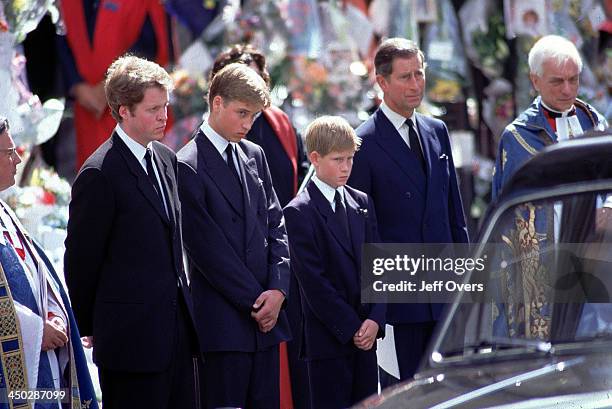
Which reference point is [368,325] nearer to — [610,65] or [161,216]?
[161,216]

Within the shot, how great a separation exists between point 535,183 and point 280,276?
6.30 feet

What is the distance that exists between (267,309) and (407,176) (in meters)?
1.22

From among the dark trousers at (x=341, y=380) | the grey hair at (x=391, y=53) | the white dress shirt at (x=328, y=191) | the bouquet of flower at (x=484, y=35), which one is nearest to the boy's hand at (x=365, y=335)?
the dark trousers at (x=341, y=380)

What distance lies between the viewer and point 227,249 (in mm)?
5852

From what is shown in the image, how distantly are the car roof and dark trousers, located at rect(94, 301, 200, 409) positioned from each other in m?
1.79

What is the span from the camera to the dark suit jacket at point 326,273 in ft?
20.1

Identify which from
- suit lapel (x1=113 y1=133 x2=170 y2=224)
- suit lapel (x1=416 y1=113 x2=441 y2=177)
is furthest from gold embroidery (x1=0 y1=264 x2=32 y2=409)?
suit lapel (x1=416 y1=113 x2=441 y2=177)

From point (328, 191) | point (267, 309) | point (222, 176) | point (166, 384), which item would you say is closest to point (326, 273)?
point (328, 191)

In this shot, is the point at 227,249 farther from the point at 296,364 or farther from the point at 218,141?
the point at 296,364

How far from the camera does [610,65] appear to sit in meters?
11.9

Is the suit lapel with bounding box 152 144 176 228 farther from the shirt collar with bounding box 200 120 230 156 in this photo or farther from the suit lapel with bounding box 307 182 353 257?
the suit lapel with bounding box 307 182 353 257

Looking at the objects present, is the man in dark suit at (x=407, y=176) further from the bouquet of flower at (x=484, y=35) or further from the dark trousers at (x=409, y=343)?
the bouquet of flower at (x=484, y=35)

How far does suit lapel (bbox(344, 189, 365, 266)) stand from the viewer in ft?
20.6

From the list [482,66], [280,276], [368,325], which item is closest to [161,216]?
[280,276]
